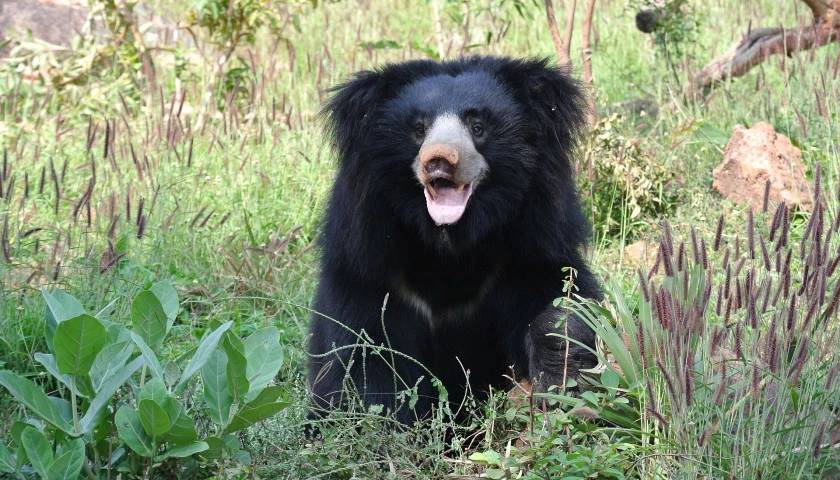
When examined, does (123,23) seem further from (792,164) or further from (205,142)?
(792,164)

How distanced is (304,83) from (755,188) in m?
3.28

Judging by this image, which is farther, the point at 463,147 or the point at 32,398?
the point at 463,147

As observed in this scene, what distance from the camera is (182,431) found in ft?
9.78

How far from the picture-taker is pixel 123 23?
7.37 meters

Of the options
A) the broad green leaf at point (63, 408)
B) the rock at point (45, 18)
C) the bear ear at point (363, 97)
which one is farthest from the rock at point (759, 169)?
the rock at point (45, 18)

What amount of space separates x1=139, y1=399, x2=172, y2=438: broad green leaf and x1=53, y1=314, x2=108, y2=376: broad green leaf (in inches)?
7.9

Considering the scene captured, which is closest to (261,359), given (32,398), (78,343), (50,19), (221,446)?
(221,446)

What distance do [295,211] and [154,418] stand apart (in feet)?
10.2

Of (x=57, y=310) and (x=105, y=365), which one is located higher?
(x=57, y=310)

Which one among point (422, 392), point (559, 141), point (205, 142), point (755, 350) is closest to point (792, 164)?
point (559, 141)

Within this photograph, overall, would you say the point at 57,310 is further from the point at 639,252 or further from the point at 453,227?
the point at 639,252

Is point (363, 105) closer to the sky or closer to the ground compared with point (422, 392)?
closer to the sky

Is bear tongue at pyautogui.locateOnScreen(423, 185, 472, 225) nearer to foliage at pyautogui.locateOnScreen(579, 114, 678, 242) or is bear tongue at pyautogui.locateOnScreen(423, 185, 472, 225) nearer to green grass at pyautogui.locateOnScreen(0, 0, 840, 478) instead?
green grass at pyautogui.locateOnScreen(0, 0, 840, 478)

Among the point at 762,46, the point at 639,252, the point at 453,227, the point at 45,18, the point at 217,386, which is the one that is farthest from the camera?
the point at 45,18
